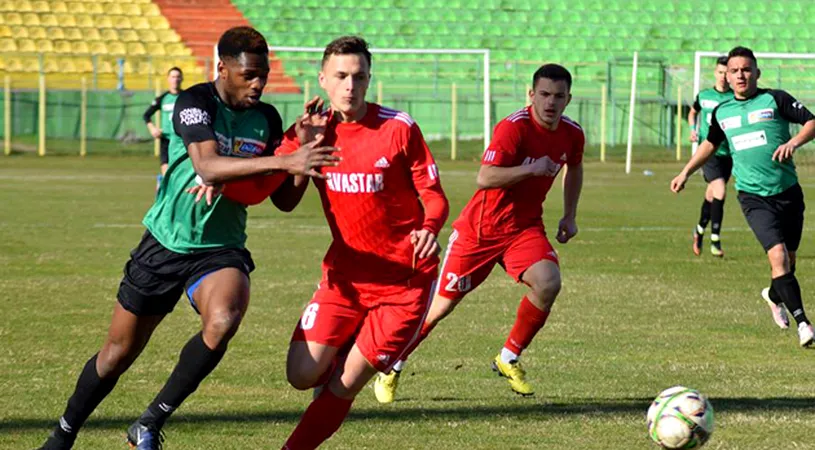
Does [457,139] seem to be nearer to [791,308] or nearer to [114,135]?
[114,135]

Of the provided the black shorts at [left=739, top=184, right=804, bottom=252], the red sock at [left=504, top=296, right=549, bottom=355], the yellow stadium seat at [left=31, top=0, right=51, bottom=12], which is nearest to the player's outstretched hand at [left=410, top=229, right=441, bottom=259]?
the red sock at [left=504, top=296, right=549, bottom=355]

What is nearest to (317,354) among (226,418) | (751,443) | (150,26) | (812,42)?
(226,418)

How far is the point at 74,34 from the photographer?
39.1 meters

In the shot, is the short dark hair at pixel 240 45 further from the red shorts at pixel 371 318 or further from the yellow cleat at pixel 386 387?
the yellow cleat at pixel 386 387

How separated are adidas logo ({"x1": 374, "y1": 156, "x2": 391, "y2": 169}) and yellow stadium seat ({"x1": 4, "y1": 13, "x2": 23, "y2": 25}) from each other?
3521 cm

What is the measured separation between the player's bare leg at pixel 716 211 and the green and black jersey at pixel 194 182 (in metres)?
10.3

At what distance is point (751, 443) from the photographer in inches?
257

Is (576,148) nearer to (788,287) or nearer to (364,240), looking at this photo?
(788,287)

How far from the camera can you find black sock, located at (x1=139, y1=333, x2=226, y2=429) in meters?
5.83

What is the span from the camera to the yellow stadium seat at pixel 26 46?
3812 centimetres

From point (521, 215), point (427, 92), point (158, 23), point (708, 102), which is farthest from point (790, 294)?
point (158, 23)

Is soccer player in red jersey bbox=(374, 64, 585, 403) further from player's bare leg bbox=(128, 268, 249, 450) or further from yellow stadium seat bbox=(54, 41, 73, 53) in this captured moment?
yellow stadium seat bbox=(54, 41, 73, 53)

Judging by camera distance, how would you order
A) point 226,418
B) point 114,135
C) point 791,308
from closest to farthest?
point 226,418 < point 791,308 < point 114,135

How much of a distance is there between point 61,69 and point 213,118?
108 ft
